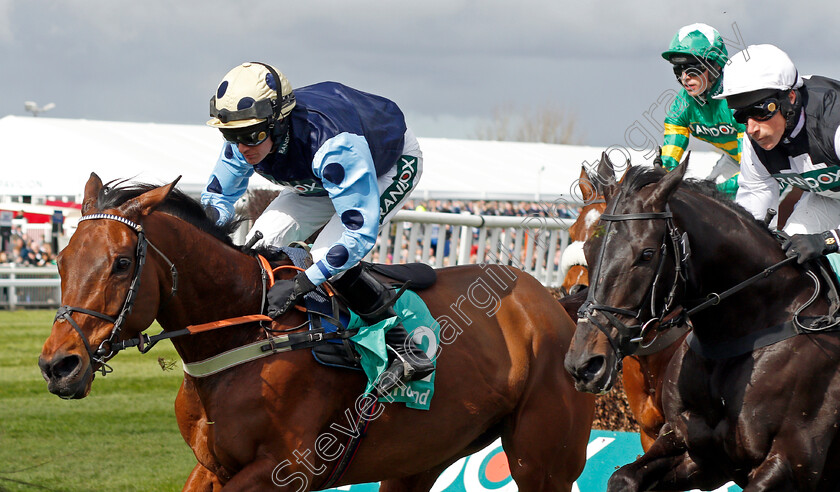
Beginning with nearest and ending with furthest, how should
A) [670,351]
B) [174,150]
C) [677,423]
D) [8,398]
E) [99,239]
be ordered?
[99,239] → [677,423] → [670,351] → [8,398] → [174,150]

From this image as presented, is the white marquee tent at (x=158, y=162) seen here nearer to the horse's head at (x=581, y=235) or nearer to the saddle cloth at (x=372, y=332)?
the horse's head at (x=581, y=235)

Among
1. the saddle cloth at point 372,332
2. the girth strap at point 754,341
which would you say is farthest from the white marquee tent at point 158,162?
the girth strap at point 754,341

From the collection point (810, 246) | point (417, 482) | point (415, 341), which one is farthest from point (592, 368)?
point (417, 482)

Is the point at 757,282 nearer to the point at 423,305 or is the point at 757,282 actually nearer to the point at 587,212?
→ the point at 423,305

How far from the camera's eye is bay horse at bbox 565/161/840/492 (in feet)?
10.4

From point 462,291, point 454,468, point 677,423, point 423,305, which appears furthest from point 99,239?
point 454,468

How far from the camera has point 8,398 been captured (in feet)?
30.8

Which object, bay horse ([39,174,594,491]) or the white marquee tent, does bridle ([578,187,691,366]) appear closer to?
bay horse ([39,174,594,491])

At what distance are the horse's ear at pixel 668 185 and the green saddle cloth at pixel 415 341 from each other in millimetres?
1291

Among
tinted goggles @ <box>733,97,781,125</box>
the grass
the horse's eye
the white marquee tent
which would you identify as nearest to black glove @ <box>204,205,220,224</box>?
the horse's eye

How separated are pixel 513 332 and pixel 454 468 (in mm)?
1185

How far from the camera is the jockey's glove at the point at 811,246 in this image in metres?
3.53

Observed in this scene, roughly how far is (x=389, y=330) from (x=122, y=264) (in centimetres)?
120

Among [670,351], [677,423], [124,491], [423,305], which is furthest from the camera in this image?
[124,491]
